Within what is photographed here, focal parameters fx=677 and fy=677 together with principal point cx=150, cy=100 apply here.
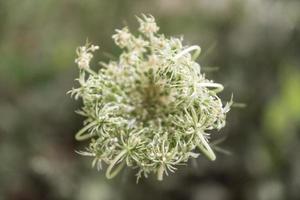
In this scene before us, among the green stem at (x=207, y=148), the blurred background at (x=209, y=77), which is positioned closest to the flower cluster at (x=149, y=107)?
the green stem at (x=207, y=148)

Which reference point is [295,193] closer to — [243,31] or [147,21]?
[243,31]

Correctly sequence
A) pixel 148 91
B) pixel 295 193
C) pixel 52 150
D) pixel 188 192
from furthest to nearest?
1. pixel 52 150
2. pixel 188 192
3. pixel 295 193
4. pixel 148 91

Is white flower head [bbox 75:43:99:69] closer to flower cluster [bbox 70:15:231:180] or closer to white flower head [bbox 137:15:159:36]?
flower cluster [bbox 70:15:231:180]

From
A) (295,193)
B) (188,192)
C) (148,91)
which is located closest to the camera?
(148,91)

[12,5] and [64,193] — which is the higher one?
[12,5]

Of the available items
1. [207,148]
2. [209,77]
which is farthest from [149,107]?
[209,77]

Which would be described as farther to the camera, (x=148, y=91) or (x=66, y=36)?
(x=66, y=36)

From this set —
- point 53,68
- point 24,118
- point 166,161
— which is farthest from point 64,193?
point 166,161
